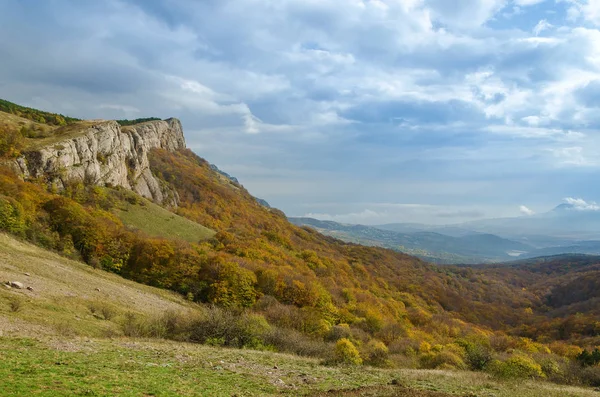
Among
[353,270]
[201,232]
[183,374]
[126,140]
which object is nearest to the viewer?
[183,374]

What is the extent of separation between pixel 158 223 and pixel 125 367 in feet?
241

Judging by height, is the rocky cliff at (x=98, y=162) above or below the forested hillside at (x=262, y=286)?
above

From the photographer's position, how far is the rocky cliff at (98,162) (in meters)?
76.9

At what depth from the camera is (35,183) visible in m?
72.2

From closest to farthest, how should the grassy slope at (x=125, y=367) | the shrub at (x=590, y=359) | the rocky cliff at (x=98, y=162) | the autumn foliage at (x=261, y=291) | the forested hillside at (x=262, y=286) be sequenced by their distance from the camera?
1. the grassy slope at (x=125, y=367)
2. the autumn foliage at (x=261, y=291)
3. the shrub at (x=590, y=359)
4. the forested hillside at (x=262, y=286)
5. the rocky cliff at (x=98, y=162)

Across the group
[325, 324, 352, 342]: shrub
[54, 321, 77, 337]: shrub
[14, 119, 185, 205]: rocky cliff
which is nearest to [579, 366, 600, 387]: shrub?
[325, 324, 352, 342]: shrub

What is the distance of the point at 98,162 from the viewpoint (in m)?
97.7

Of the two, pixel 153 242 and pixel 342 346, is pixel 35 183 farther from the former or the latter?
pixel 342 346

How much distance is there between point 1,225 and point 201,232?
52.9m

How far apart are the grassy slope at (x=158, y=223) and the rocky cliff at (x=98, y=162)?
553 inches

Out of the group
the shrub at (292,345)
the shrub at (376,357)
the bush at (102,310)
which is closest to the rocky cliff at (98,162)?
the bush at (102,310)

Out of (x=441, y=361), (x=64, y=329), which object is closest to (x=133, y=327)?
(x=64, y=329)

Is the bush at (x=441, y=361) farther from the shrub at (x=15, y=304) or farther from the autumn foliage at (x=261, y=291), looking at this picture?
the shrub at (x=15, y=304)

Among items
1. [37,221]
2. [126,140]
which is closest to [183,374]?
[37,221]
